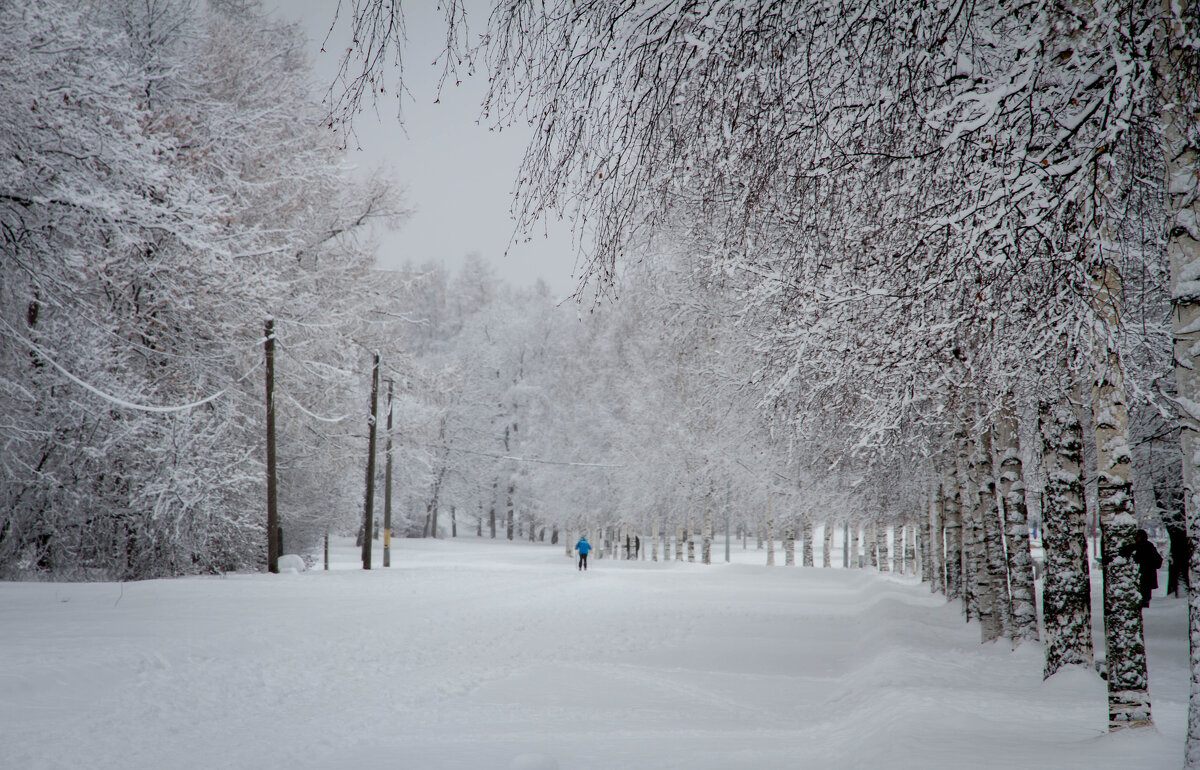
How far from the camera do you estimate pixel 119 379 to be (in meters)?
16.4

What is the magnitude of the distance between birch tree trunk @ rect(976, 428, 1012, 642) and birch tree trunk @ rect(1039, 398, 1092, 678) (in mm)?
2854

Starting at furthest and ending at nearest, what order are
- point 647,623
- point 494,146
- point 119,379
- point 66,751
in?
point 119,379 < point 647,623 < point 66,751 < point 494,146

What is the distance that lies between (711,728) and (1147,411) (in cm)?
922

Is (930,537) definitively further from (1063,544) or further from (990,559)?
(1063,544)

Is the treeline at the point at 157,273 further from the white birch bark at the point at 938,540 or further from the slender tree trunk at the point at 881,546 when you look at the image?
the slender tree trunk at the point at 881,546

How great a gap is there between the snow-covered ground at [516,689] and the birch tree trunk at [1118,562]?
35cm

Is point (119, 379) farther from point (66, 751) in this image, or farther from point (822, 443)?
point (822, 443)

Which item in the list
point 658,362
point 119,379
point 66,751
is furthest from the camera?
point 658,362

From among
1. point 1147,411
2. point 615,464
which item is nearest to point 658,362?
point 615,464

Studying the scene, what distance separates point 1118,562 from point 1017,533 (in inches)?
199

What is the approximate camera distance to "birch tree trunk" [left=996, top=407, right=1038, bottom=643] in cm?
1049

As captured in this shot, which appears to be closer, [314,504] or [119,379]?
[119,379]

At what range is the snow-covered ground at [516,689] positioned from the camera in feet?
19.8

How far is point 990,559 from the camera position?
12.1 meters
